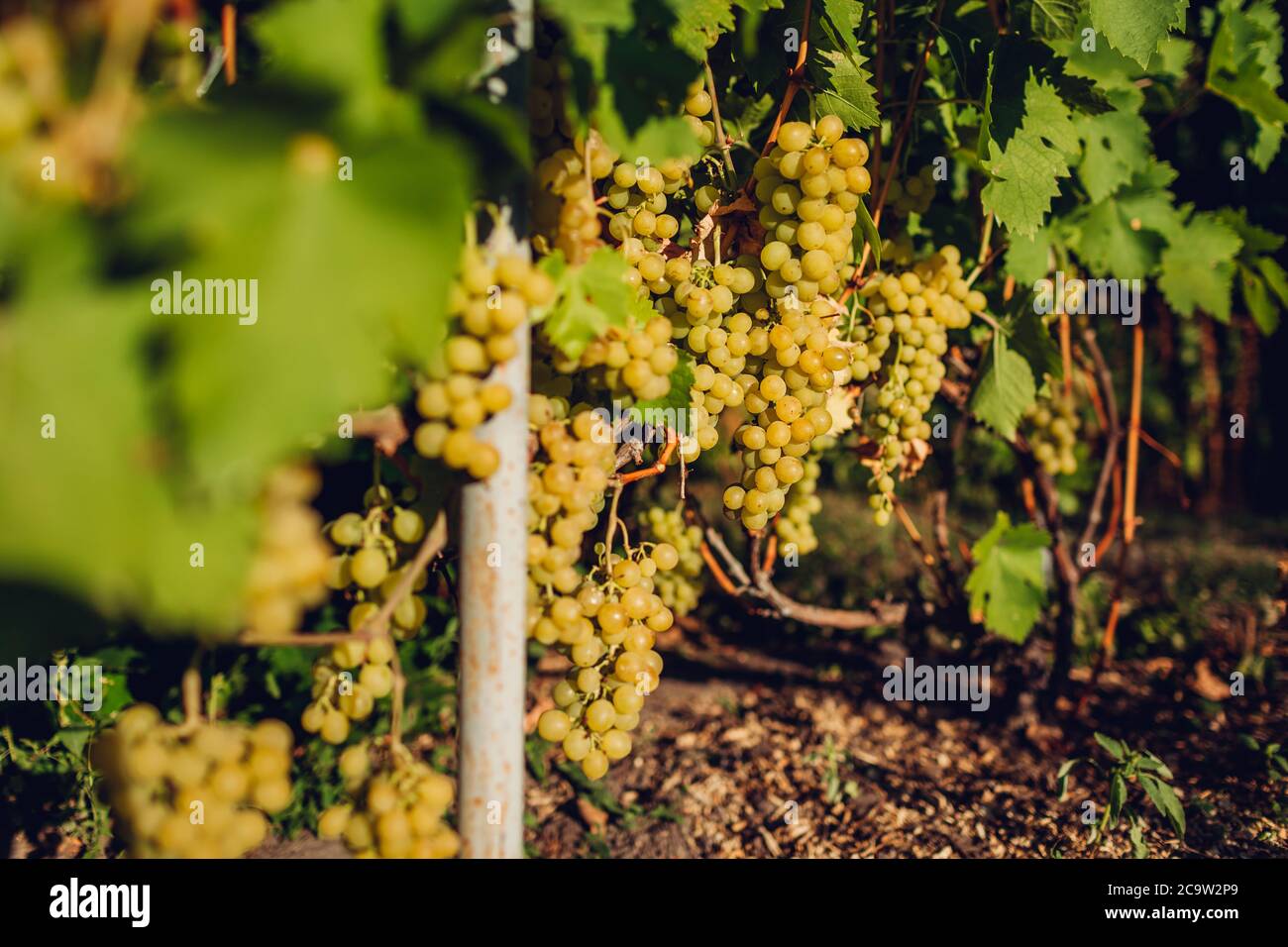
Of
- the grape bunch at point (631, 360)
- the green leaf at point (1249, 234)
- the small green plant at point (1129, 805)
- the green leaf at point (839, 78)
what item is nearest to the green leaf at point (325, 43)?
the grape bunch at point (631, 360)

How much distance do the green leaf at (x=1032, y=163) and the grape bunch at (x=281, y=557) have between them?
5.51 ft

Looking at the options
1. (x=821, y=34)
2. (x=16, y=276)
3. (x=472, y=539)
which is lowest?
(x=472, y=539)

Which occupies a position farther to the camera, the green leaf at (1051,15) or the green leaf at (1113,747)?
the green leaf at (1113,747)

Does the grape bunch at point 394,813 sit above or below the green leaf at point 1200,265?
below

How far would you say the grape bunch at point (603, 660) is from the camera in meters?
1.23

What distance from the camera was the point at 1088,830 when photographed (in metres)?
2.61

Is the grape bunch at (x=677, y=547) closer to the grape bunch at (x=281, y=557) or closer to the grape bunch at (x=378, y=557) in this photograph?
the grape bunch at (x=378, y=557)

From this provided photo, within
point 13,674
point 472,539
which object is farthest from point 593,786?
point 472,539

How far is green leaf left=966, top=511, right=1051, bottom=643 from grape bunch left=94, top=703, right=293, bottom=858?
2426 millimetres

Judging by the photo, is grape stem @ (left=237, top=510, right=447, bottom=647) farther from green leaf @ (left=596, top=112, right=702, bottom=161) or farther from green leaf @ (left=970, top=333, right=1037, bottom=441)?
green leaf @ (left=970, top=333, right=1037, bottom=441)

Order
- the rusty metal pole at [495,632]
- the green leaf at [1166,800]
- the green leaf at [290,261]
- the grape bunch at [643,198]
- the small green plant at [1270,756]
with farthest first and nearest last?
the small green plant at [1270,756]
the green leaf at [1166,800]
the grape bunch at [643,198]
the rusty metal pole at [495,632]
the green leaf at [290,261]
